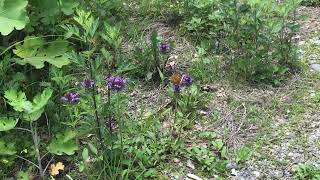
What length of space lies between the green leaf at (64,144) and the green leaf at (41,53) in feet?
1.61

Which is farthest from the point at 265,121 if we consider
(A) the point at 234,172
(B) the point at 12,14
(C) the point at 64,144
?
(B) the point at 12,14

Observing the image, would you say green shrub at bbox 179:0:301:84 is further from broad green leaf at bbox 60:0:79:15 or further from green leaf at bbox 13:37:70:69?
green leaf at bbox 13:37:70:69

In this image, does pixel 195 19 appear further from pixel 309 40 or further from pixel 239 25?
pixel 309 40

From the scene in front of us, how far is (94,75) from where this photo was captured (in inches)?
112

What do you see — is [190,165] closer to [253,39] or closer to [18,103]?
[18,103]

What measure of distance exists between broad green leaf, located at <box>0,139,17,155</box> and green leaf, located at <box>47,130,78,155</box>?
0.19 m

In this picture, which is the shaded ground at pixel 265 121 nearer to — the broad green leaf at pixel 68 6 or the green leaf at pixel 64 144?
the green leaf at pixel 64 144

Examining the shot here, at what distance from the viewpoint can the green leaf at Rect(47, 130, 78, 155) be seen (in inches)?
113

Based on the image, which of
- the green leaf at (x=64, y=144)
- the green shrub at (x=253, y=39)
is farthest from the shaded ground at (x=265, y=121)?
the green leaf at (x=64, y=144)

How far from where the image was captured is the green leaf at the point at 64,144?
286cm

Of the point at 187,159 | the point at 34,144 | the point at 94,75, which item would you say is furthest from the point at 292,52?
the point at 34,144

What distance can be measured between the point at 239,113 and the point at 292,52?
2.25 feet

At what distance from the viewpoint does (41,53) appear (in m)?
3.33

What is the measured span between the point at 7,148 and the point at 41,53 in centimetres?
74
